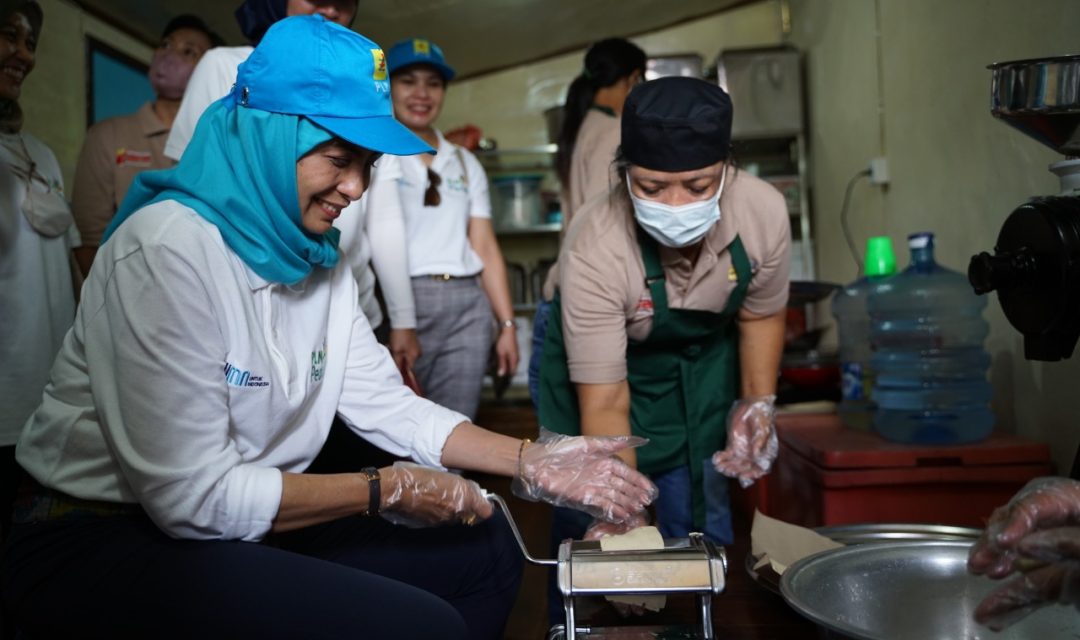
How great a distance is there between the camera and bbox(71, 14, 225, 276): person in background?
2.24 m

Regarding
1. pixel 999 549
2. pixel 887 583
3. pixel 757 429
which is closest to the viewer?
pixel 999 549

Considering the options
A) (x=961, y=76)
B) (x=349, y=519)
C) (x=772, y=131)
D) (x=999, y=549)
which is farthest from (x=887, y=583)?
(x=772, y=131)

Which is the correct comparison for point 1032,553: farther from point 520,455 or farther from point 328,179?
point 328,179

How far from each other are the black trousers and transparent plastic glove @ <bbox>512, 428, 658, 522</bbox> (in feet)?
0.77

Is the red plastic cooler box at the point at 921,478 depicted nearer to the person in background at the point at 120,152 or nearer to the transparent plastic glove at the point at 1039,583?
the transparent plastic glove at the point at 1039,583

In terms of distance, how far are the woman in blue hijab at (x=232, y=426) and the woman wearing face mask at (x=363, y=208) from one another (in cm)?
48

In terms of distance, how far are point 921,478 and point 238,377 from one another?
1.38 m

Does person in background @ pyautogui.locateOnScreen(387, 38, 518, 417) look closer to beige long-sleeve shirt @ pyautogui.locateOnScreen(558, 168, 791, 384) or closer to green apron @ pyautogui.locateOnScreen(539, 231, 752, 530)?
green apron @ pyautogui.locateOnScreen(539, 231, 752, 530)

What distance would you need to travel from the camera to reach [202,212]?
1.16 meters

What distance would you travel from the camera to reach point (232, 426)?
1196 mm

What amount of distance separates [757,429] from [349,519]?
2.47 feet

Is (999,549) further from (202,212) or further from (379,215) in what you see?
(379,215)

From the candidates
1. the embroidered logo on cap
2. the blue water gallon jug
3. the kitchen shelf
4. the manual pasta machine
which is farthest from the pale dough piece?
the kitchen shelf

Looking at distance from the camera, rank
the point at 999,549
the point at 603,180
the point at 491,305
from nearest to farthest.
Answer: the point at 999,549 < the point at 603,180 < the point at 491,305
